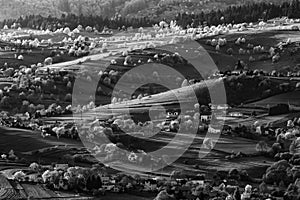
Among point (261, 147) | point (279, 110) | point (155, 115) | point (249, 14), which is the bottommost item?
point (155, 115)

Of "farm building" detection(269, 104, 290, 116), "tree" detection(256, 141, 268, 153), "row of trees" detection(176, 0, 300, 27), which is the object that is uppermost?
"row of trees" detection(176, 0, 300, 27)

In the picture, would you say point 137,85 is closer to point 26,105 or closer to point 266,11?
point 26,105

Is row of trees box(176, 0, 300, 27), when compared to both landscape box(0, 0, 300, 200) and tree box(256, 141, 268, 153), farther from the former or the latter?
tree box(256, 141, 268, 153)

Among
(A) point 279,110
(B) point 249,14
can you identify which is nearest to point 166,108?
(A) point 279,110

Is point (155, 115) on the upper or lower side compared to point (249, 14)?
lower

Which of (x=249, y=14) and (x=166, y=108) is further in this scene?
(x=249, y=14)

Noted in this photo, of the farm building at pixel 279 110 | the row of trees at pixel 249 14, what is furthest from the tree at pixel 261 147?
the row of trees at pixel 249 14

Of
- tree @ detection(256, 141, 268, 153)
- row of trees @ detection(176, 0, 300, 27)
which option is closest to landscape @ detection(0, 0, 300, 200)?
tree @ detection(256, 141, 268, 153)

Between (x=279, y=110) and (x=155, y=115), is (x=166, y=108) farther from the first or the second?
(x=279, y=110)

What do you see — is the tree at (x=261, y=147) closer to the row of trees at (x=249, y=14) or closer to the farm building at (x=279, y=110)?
the farm building at (x=279, y=110)
